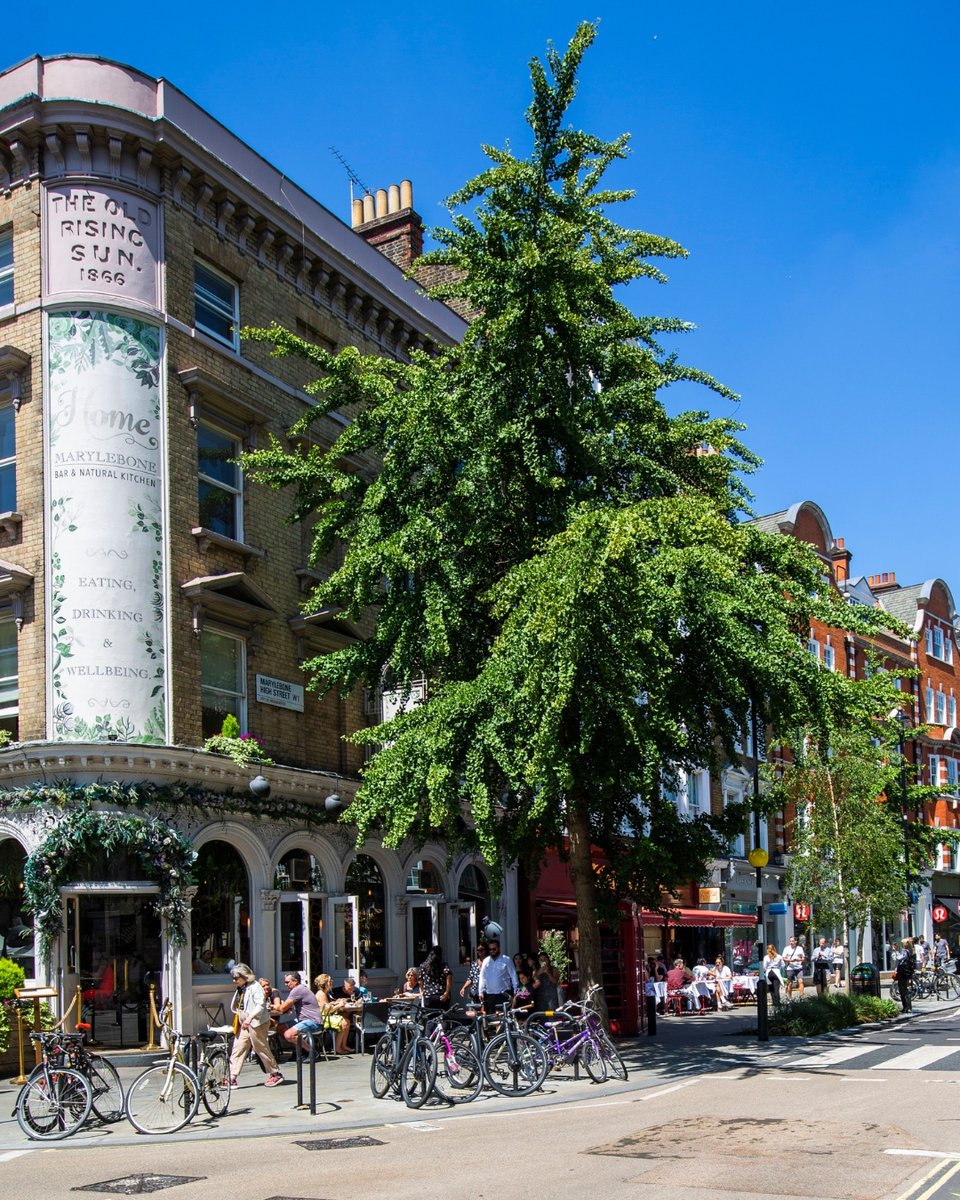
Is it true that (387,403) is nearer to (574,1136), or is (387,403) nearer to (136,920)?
(136,920)

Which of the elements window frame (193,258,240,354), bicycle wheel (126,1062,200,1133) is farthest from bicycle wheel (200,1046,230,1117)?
window frame (193,258,240,354)

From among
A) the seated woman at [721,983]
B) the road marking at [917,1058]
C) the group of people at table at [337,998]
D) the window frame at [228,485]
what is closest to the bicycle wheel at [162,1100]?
the group of people at table at [337,998]

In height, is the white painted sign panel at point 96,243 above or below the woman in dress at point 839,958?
above

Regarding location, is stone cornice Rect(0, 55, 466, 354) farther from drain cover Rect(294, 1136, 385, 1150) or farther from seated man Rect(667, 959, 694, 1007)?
seated man Rect(667, 959, 694, 1007)

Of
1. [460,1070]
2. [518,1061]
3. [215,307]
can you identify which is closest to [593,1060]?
[518,1061]

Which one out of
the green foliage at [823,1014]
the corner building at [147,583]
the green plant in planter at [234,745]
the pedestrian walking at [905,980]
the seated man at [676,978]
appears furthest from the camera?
the seated man at [676,978]

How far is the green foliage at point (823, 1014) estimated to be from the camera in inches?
916

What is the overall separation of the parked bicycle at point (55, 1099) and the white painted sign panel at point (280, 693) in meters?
9.83

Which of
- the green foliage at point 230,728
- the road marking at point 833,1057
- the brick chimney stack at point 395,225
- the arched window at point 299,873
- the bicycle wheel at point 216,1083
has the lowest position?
the road marking at point 833,1057

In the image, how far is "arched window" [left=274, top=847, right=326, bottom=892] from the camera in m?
22.3

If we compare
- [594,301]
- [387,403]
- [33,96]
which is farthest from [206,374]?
[594,301]

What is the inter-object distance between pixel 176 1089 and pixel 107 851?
6.32 meters

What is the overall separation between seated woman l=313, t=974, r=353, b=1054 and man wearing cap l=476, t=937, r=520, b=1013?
2523 mm

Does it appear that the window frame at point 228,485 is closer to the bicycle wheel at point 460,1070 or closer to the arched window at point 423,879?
the arched window at point 423,879
